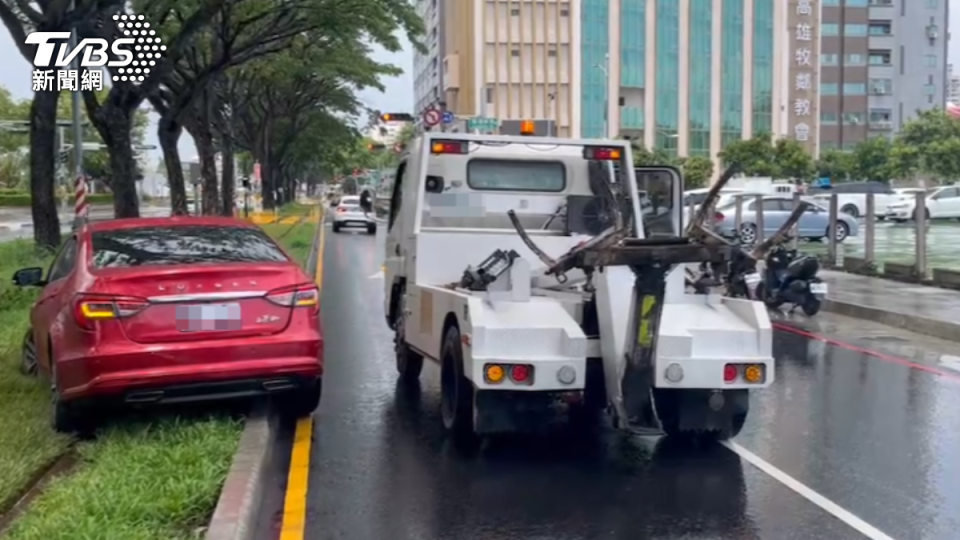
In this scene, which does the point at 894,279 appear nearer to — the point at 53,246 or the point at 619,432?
the point at 619,432

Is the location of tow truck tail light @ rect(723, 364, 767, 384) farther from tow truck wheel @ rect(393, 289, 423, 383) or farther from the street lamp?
the street lamp

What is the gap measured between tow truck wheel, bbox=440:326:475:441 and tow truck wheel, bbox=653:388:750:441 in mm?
1304

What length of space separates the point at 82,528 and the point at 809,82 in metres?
96.6

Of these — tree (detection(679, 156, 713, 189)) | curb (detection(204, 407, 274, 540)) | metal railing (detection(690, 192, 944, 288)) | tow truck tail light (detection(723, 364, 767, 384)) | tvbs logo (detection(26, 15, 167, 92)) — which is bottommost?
curb (detection(204, 407, 274, 540))

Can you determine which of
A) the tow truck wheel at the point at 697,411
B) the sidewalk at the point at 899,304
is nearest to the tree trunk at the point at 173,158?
the sidewalk at the point at 899,304

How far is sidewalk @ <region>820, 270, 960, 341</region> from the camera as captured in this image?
1437 cm

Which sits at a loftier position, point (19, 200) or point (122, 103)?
point (122, 103)

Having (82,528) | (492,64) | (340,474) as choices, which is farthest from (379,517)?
(492,64)

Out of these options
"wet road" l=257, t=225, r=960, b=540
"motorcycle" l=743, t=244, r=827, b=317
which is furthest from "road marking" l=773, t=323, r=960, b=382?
"motorcycle" l=743, t=244, r=827, b=317

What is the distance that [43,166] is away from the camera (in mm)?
23047

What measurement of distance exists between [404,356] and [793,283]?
24.2ft

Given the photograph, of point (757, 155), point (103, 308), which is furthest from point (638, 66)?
point (103, 308)

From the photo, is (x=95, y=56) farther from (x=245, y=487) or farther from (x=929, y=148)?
(x=929, y=148)

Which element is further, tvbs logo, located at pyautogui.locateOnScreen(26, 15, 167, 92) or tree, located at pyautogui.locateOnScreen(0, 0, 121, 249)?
tvbs logo, located at pyautogui.locateOnScreen(26, 15, 167, 92)
